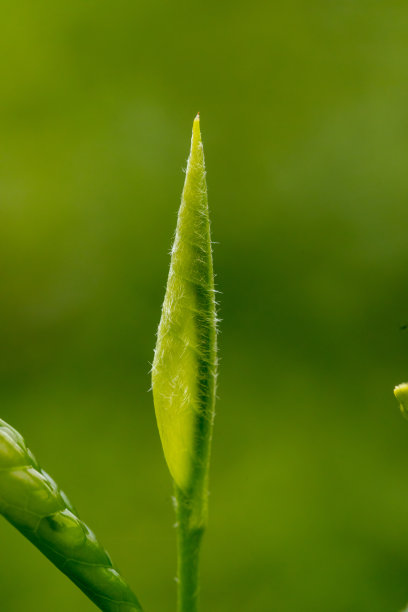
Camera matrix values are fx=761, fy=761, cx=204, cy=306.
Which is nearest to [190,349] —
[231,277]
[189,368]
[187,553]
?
[189,368]

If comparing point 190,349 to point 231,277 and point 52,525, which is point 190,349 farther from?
point 231,277

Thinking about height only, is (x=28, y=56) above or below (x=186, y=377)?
above

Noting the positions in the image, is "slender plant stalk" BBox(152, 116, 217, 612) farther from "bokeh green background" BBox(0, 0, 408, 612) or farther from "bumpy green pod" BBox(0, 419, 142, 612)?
"bokeh green background" BBox(0, 0, 408, 612)

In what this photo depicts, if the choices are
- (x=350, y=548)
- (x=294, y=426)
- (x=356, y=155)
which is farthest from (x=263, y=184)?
(x=350, y=548)

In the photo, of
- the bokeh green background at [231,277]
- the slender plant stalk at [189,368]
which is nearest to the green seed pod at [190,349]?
the slender plant stalk at [189,368]

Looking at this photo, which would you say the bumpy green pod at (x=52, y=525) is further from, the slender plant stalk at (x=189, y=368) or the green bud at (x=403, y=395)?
the green bud at (x=403, y=395)

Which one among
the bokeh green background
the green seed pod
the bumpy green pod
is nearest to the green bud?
the green seed pod

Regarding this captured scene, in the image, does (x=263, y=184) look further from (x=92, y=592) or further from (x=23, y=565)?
(x=92, y=592)
